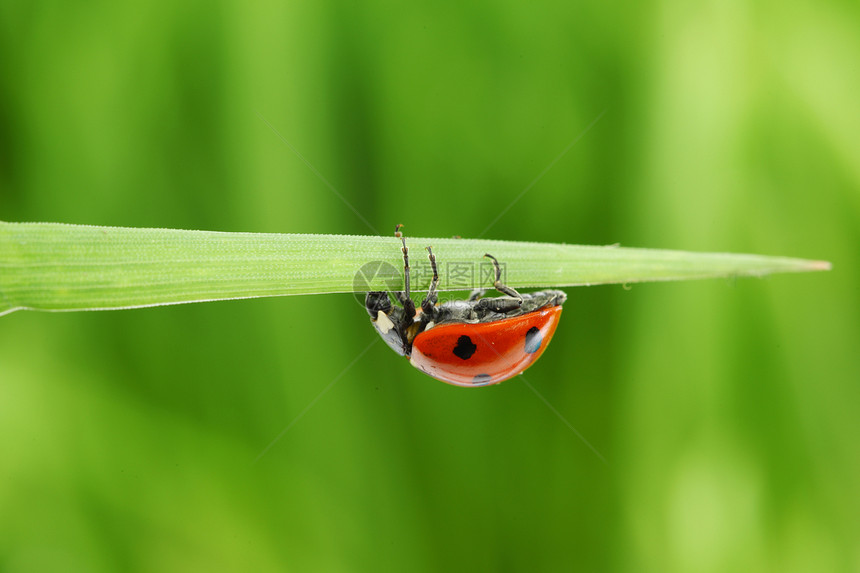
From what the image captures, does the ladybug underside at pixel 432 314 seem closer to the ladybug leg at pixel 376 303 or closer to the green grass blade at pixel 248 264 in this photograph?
the ladybug leg at pixel 376 303

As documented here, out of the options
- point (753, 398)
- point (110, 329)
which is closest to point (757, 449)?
point (753, 398)

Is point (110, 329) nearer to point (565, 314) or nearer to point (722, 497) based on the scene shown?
point (565, 314)

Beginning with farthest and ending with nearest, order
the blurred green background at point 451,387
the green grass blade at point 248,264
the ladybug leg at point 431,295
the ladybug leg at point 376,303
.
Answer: the ladybug leg at point 376,303 → the blurred green background at point 451,387 → the ladybug leg at point 431,295 → the green grass blade at point 248,264

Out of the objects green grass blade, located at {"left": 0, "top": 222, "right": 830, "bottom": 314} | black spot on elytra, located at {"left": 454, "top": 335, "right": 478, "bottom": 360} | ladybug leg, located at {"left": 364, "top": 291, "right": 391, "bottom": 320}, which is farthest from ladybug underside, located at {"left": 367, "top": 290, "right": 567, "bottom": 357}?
green grass blade, located at {"left": 0, "top": 222, "right": 830, "bottom": 314}

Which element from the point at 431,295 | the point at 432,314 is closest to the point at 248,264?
the point at 431,295

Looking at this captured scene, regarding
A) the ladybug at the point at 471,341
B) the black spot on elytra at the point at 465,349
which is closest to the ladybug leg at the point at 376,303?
the ladybug at the point at 471,341

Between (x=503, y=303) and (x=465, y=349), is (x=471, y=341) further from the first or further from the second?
(x=503, y=303)
